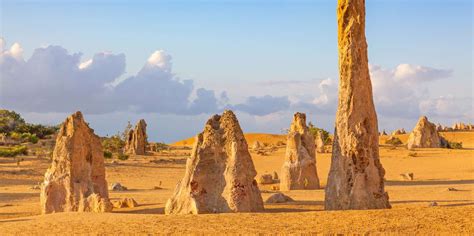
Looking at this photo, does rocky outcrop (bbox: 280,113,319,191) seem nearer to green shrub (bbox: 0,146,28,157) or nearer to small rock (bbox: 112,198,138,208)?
small rock (bbox: 112,198,138,208)

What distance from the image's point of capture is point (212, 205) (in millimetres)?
15984

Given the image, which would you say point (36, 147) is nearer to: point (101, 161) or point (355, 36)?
point (101, 161)

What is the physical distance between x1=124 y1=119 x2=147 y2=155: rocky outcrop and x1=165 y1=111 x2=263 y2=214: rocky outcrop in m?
29.9

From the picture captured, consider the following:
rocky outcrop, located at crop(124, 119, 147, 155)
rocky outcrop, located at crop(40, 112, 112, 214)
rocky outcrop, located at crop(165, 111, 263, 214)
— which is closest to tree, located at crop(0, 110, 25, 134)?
rocky outcrop, located at crop(124, 119, 147, 155)

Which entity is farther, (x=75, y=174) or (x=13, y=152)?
(x=13, y=152)

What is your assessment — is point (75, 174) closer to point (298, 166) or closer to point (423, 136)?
point (298, 166)

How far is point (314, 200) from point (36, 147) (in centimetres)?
2993

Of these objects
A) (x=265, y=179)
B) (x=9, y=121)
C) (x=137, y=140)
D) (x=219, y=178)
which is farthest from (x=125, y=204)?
(x=9, y=121)

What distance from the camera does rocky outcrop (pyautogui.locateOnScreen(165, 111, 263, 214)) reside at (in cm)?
1588

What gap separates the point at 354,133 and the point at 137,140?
31549 mm

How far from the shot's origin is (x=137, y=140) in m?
46.3

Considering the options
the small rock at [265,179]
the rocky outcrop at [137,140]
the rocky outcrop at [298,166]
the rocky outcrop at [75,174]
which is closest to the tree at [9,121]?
the rocky outcrop at [137,140]

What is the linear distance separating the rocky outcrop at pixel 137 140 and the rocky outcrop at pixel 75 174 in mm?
26990

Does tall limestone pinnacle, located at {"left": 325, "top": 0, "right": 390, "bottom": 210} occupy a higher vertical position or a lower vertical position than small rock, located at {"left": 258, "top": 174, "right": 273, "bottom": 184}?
higher
